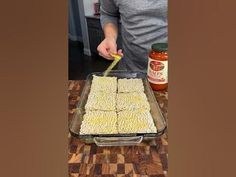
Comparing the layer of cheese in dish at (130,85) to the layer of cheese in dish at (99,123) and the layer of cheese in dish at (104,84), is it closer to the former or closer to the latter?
the layer of cheese in dish at (104,84)

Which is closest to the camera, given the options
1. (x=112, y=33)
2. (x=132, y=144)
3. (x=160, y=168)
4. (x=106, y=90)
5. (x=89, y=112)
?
(x=160, y=168)

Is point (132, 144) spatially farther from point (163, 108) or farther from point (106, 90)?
point (106, 90)

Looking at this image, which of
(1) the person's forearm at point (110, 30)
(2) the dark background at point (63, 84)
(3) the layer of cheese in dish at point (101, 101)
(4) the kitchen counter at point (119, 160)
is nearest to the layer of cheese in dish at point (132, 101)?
(3) the layer of cheese in dish at point (101, 101)

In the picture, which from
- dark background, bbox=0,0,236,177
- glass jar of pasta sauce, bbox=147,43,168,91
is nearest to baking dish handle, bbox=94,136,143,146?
glass jar of pasta sauce, bbox=147,43,168,91

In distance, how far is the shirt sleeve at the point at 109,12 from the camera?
1440 millimetres

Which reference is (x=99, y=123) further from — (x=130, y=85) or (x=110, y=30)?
(x=110, y=30)

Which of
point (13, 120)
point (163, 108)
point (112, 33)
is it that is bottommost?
point (163, 108)

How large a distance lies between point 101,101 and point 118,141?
30 cm

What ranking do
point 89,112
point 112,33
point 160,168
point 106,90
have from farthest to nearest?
point 112,33, point 106,90, point 89,112, point 160,168

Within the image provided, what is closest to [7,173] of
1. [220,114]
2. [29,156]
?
[29,156]

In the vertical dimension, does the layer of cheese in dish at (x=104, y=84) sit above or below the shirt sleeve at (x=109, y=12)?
below

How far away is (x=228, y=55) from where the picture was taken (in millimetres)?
173

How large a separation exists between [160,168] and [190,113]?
470 millimetres

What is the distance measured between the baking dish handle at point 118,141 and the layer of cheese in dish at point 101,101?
0.22 m
